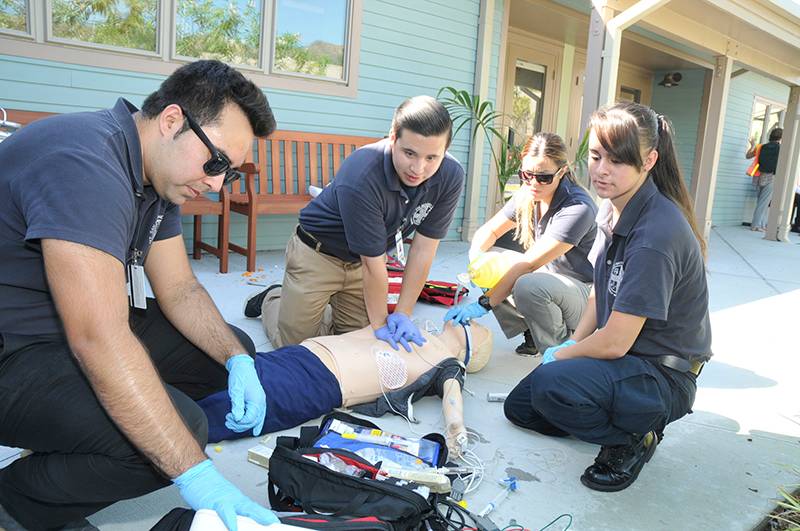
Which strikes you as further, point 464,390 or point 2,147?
point 464,390

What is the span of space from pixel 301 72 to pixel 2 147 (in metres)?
4.28

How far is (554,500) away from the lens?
2.11 m

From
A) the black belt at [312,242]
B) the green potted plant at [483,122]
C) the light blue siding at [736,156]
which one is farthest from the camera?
the light blue siding at [736,156]

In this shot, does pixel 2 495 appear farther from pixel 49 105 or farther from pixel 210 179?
pixel 49 105

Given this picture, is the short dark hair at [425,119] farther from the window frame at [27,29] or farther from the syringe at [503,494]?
the window frame at [27,29]

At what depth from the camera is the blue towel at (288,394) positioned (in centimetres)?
224

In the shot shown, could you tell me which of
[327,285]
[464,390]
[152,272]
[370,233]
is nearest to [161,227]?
[152,272]

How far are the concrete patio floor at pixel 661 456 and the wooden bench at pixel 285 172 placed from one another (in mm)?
837

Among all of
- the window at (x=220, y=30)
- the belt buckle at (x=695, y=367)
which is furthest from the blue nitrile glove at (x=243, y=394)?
the window at (x=220, y=30)

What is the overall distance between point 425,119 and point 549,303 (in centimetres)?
120

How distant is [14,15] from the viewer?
419 centimetres

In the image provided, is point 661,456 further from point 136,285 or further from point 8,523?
point 8,523

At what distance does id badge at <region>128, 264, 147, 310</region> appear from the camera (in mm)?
1854

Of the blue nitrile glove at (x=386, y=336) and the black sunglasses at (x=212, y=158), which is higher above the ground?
the black sunglasses at (x=212, y=158)
